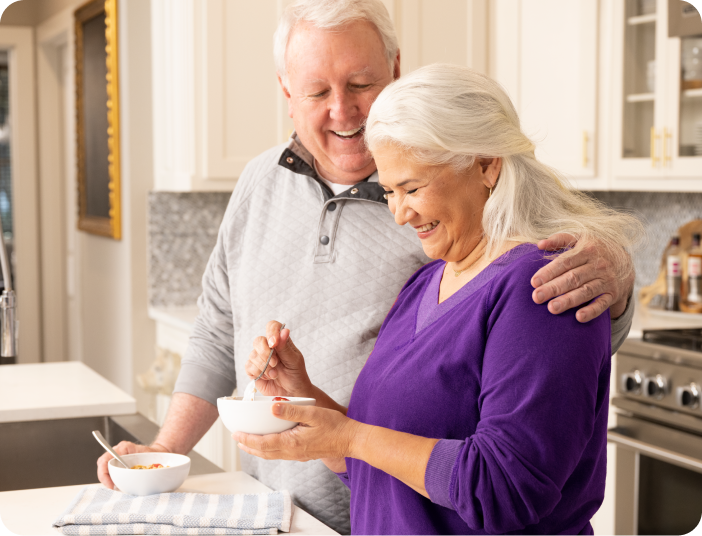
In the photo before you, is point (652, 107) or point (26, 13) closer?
point (652, 107)

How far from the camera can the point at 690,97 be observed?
2793 mm

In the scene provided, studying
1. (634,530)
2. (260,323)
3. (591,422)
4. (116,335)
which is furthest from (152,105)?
(591,422)

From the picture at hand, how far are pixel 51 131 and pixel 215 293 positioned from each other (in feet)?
12.7

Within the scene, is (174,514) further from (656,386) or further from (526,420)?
(656,386)

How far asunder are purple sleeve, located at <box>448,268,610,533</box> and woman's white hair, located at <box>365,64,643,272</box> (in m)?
0.15

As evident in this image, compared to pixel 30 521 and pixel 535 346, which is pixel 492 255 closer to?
pixel 535 346

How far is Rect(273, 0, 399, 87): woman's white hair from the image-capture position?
1465 millimetres

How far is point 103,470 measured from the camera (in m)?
1.32

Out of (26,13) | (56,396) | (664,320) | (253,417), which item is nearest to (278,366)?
(253,417)

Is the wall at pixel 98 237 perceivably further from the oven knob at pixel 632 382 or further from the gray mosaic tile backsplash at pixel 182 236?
the oven knob at pixel 632 382

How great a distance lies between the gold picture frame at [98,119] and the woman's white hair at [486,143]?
2805 mm

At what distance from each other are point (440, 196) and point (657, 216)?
2.49 meters

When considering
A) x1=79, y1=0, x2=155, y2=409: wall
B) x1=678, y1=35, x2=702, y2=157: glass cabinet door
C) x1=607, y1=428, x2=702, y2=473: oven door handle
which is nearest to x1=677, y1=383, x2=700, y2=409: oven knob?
x1=607, y1=428, x2=702, y2=473: oven door handle

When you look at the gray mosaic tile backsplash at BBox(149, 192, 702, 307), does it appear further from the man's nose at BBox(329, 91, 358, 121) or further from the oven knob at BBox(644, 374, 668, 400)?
the man's nose at BBox(329, 91, 358, 121)
